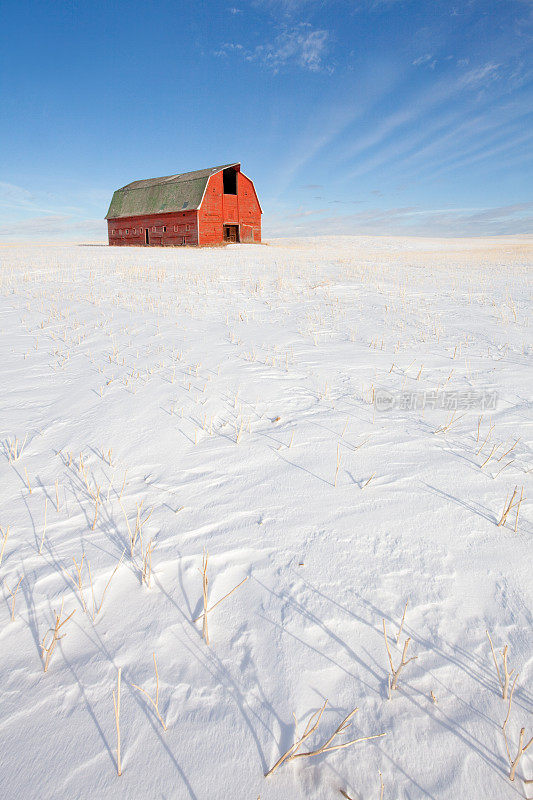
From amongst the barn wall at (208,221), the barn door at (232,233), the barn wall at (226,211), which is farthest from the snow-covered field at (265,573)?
the barn door at (232,233)

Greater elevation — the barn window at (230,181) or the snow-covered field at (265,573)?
the barn window at (230,181)

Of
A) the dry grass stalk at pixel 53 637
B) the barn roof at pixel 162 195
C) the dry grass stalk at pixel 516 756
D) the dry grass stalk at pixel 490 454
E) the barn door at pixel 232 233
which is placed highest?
the barn roof at pixel 162 195

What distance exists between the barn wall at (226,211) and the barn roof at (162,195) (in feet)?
2.40

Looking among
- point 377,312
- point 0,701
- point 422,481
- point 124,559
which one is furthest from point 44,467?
point 377,312

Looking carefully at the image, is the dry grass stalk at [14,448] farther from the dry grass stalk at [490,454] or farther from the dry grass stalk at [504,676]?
the dry grass stalk at [490,454]

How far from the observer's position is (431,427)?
3.42 metres

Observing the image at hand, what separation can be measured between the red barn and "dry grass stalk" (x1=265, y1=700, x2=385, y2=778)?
28.9m

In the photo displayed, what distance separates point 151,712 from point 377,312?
7.67 meters

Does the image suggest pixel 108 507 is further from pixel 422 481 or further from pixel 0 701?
pixel 422 481

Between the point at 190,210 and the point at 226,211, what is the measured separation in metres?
3.13

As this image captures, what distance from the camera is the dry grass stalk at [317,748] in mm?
1257

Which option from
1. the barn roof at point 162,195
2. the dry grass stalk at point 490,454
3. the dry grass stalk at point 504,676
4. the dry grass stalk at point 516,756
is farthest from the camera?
the barn roof at point 162,195

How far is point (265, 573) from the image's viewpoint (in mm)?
1987

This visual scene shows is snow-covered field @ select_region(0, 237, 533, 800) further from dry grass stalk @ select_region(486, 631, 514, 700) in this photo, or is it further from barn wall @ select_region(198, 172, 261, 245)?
barn wall @ select_region(198, 172, 261, 245)
